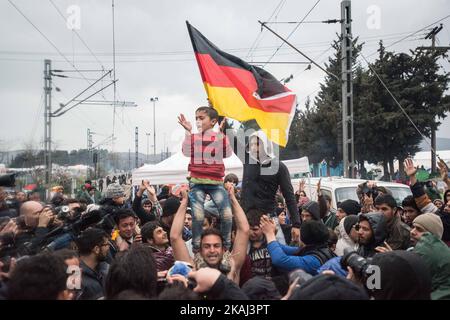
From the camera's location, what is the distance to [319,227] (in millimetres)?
3572

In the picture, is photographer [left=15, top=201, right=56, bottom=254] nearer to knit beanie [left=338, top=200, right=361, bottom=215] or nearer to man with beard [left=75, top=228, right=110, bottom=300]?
man with beard [left=75, top=228, right=110, bottom=300]

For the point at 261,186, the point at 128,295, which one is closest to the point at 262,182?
the point at 261,186

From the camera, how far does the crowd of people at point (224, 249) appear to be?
→ 2297 millimetres

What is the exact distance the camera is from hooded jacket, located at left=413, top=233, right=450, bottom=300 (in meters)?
2.93

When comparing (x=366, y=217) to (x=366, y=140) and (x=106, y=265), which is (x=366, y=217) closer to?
(x=106, y=265)

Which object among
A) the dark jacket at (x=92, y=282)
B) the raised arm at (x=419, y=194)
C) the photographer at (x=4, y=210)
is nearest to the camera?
the dark jacket at (x=92, y=282)

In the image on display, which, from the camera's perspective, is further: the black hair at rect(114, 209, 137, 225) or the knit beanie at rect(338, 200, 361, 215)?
the knit beanie at rect(338, 200, 361, 215)

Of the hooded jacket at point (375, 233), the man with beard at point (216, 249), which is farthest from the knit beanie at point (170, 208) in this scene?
the hooded jacket at point (375, 233)

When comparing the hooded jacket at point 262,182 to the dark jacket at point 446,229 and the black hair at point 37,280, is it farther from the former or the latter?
the black hair at point 37,280

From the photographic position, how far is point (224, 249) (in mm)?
3863

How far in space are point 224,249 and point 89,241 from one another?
1081mm

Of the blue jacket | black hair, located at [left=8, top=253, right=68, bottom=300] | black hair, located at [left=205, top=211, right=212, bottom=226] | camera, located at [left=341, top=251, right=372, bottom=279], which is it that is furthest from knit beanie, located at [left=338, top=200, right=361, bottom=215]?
black hair, located at [left=8, top=253, right=68, bottom=300]

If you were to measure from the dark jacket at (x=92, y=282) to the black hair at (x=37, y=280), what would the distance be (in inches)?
34.9
